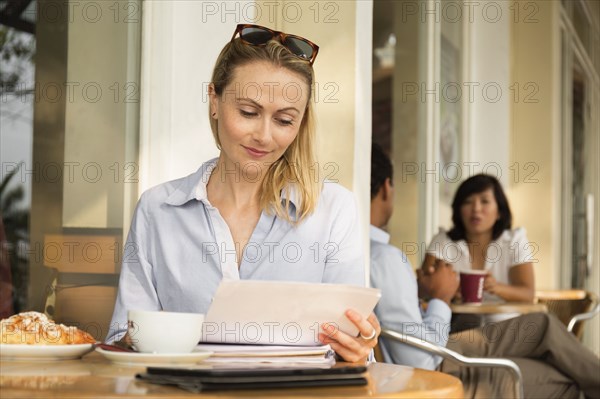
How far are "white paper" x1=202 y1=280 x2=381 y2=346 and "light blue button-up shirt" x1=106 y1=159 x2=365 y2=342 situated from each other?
0.40 metres

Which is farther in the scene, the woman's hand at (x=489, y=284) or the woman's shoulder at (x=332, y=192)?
the woman's hand at (x=489, y=284)

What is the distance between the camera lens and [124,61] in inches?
112

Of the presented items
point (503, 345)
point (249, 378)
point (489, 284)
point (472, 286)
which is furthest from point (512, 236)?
point (249, 378)

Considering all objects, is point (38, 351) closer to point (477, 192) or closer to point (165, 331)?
point (165, 331)

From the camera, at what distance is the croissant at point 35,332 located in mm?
1493

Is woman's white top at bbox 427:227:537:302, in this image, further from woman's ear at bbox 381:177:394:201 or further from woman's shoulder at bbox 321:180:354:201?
woman's shoulder at bbox 321:180:354:201

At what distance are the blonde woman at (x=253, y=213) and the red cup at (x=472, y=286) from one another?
7.96 ft

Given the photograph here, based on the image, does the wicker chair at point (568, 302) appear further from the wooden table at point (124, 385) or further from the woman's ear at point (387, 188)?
the wooden table at point (124, 385)

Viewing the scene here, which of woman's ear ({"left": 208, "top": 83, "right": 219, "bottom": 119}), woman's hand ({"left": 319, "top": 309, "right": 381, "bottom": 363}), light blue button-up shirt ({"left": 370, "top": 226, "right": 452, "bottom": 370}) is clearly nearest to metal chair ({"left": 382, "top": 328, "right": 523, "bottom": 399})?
light blue button-up shirt ({"left": 370, "top": 226, "right": 452, "bottom": 370})

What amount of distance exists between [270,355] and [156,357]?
0.60ft

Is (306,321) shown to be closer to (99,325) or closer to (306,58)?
(306,58)

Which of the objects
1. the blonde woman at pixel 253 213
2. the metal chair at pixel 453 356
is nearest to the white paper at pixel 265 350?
the blonde woman at pixel 253 213

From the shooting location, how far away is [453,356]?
2.92m

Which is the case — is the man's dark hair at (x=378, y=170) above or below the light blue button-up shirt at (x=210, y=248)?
above
